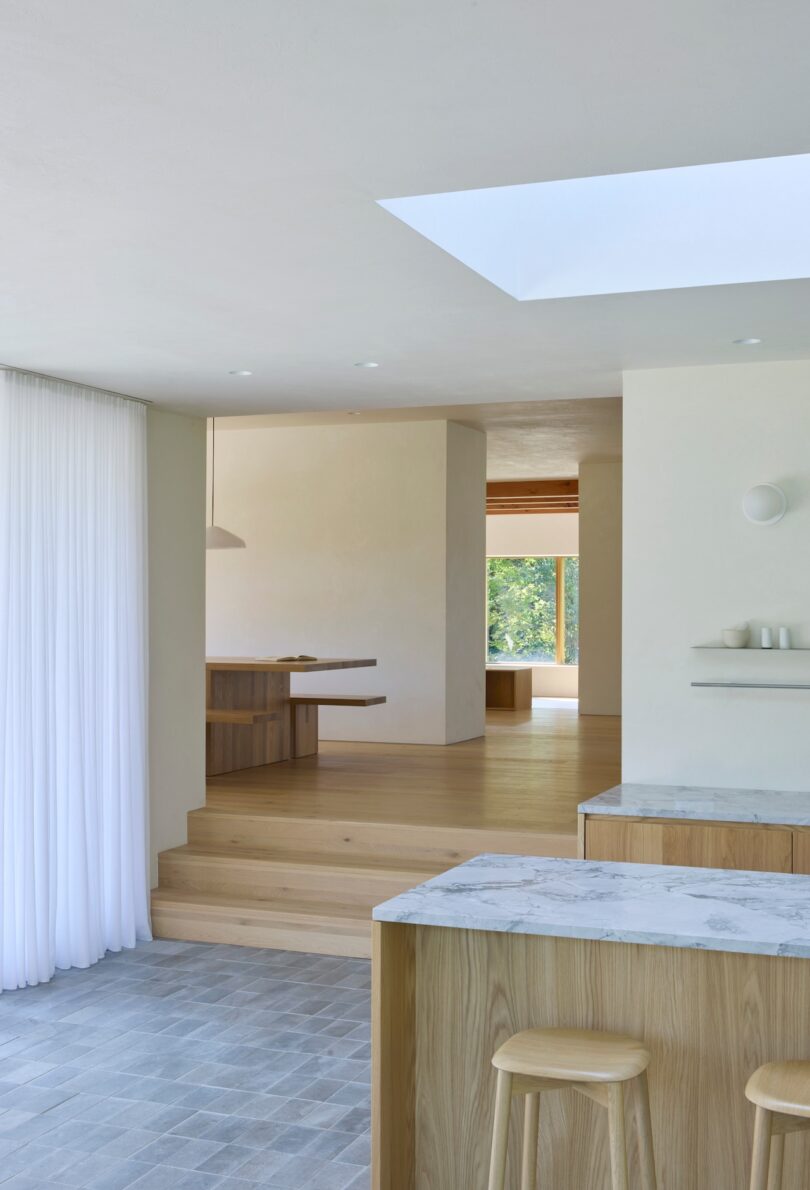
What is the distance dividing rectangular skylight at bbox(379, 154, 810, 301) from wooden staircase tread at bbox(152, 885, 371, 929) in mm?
3105

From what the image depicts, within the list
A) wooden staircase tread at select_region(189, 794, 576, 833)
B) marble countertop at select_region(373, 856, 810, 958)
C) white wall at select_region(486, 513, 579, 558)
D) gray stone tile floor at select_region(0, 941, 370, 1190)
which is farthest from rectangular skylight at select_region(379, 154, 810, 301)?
white wall at select_region(486, 513, 579, 558)

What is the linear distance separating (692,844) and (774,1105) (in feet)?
8.44

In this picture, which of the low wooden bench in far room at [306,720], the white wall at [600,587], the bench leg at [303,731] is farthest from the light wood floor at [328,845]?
the white wall at [600,587]

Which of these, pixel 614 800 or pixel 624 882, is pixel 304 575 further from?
pixel 624 882

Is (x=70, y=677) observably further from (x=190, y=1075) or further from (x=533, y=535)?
(x=533, y=535)

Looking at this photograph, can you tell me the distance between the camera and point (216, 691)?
8.24 meters

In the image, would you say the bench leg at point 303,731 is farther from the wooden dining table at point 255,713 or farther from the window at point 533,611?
the window at point 533,611

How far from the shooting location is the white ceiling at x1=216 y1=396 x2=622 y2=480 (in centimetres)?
912

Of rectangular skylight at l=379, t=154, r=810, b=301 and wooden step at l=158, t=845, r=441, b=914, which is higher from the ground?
rectangular skylight at l=379, t=154, r=810, b=301

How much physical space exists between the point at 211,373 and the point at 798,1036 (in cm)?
373

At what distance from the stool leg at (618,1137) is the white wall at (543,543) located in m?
13.9

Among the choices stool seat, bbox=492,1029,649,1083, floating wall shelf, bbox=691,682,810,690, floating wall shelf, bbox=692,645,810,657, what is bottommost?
stool seat, bbox=492,1029,649,1083

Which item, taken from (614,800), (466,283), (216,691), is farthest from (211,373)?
(216,691)

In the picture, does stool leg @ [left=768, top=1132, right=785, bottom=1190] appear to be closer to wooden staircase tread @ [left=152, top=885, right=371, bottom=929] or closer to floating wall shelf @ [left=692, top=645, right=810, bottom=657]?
floating wall shelf @ [left=692, top=645, right=810, bottom=657]
